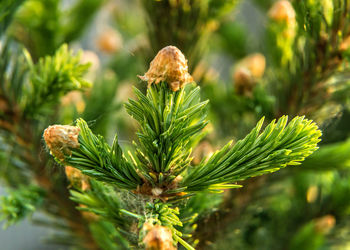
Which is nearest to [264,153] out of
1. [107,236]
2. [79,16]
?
[107,236]

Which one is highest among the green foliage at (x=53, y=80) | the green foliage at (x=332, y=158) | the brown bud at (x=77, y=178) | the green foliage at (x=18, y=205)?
the green foliage at (x=53, y=80)

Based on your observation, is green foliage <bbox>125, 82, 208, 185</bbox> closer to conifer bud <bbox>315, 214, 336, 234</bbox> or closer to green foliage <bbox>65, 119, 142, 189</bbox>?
green foliage <bbox>65, 119, 142, 189</bbox>

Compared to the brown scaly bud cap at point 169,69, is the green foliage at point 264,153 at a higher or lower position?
lower

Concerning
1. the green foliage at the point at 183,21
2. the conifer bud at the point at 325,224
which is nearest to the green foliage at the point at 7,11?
the green foliage at the point at 183,21

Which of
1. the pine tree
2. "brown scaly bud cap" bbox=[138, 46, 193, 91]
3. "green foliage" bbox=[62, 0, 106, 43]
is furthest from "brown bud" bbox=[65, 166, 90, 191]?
"green foliage" bbox=[62, 0, 106, 43]

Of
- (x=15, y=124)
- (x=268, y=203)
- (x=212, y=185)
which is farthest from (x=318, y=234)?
(x=15, y=124)

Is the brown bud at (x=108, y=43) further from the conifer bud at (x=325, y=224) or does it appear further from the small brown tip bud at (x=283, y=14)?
the conifer bud at (x=325, y=224)

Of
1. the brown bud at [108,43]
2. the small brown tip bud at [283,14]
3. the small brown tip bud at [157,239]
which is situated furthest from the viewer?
the brown bud at [108,43]
